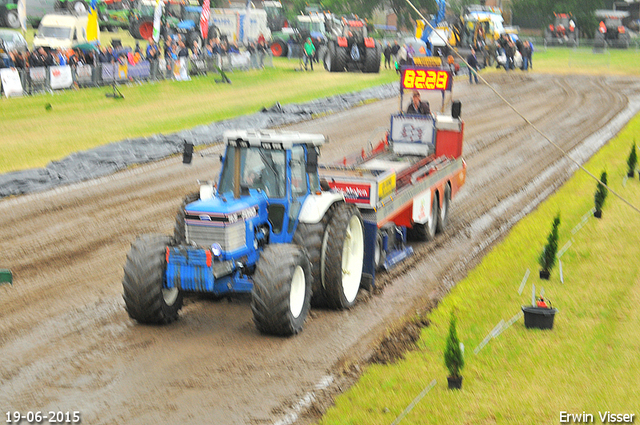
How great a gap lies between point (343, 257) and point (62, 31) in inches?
1305

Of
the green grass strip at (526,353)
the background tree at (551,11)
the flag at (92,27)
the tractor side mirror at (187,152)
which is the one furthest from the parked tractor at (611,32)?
the tractor side mirror at (187,152)

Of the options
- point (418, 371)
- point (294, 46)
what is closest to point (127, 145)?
point (418, 371)

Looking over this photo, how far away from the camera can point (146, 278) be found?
29.2 feet

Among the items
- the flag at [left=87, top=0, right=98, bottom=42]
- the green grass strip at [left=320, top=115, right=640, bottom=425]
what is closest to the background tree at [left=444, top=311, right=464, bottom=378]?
the green grass strip at [left=320, top=115, right=640, bottom=425]

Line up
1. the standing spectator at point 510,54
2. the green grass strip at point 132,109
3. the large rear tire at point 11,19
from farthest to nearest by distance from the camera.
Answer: the large rear tire at point 11,19, the standing spectator at point 510,54, the green grass strip at point 132,109

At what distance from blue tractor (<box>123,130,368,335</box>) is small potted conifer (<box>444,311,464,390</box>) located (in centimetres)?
192

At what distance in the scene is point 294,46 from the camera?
5106 cm

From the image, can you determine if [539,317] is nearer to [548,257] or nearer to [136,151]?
[548,257]

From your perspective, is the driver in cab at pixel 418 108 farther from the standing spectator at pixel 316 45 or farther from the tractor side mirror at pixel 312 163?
the standing spectator at pixel 316 45

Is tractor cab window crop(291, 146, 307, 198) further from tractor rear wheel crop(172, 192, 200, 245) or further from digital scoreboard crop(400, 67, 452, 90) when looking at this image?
digital scoreboard crop(400, 67, 452, 90)

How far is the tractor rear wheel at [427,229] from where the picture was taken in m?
14.0

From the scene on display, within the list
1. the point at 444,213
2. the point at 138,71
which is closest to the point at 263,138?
the point at 444,213

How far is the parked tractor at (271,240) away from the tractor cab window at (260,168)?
1 cm

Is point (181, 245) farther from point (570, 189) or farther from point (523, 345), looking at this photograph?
point (570, 189)
